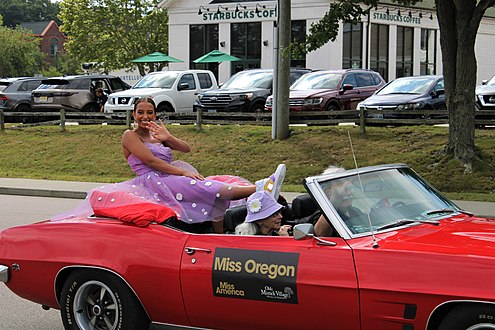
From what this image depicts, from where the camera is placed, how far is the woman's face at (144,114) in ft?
22.2

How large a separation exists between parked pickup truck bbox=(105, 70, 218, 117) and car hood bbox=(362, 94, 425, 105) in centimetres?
658

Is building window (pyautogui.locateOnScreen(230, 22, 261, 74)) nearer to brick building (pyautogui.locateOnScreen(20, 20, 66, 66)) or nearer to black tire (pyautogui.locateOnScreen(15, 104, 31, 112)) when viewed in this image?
black tire (pyautogui.locateOnScreen(15, 104, 31, 112))

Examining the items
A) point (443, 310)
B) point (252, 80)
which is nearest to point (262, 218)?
point (443, 310)

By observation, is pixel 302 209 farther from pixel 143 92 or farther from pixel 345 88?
pixel 143 92

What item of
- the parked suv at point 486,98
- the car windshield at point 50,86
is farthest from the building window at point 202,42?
the parked suv at point 486,98

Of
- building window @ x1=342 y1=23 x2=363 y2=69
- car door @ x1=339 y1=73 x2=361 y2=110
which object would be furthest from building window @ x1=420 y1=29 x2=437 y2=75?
car door @ x1=339 y1=73 x2=361 y2=110

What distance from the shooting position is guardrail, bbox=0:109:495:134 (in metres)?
19.2

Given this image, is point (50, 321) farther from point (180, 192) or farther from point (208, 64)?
point (208, 64)

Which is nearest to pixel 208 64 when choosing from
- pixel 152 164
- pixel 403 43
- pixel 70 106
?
pixel 403 43

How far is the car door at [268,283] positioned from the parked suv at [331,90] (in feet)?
53.7

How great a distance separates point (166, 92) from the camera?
24.0 m

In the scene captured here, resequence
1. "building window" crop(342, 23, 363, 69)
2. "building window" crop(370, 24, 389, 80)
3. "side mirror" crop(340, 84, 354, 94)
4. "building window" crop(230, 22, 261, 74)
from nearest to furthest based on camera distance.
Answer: "side mirror" crop(340, 84, 354, 94) → "building window" crop(342, 23, 363, 69) → "building window" crop(230, 22, 261, 74) → "building window" crop(370, 24, 389, 80)

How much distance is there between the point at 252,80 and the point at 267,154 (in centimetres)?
554

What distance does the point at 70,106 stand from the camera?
26734 mm
